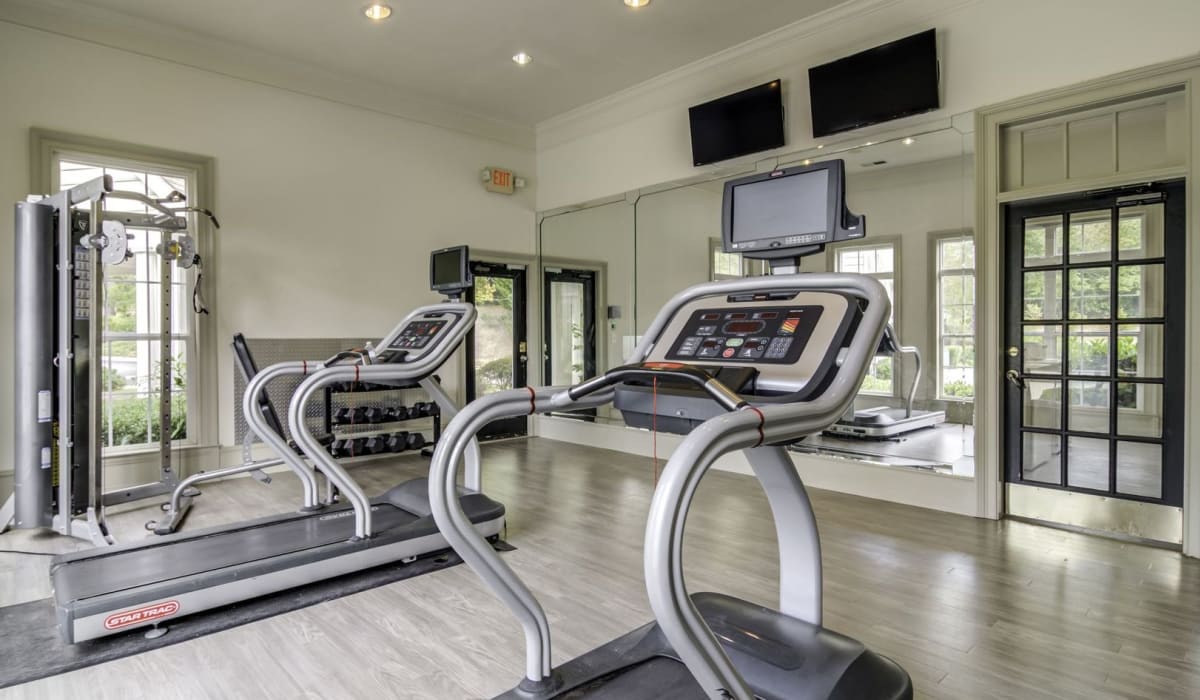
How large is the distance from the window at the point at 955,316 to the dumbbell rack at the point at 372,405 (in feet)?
13.6

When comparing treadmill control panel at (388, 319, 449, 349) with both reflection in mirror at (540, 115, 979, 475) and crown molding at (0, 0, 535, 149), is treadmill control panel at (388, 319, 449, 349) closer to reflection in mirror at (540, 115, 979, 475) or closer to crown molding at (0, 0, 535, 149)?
reflection in mirror at (540, 115, 979, 475)

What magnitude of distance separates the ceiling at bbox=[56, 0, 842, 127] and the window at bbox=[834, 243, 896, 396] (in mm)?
1829

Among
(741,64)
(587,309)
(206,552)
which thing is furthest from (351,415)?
(741,64)

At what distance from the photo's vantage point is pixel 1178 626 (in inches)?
104

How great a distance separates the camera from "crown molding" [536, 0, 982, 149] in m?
4.59

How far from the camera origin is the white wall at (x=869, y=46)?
146 inches

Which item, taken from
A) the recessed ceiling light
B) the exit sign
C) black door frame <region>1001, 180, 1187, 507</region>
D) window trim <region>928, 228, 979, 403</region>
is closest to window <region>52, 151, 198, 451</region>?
the recessed ceiling light

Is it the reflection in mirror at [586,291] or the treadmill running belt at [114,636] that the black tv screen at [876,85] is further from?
the treadmill running belt at [114,636]

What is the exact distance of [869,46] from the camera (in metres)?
4.76

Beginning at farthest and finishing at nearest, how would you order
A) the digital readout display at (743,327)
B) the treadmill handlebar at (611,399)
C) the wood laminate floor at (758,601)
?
the wood laminate floor at (758,601)
the digital readout display at (743,327)
the treadmill handlebar at (611,399)

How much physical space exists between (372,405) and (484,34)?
11.2 feet

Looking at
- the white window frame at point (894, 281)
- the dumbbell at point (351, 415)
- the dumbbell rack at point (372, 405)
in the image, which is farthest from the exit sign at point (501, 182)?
the white window frame at point (894, 281)

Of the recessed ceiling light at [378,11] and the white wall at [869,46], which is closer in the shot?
the white wall at [869,46]

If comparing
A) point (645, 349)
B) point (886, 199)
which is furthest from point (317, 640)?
point (886, 199)
